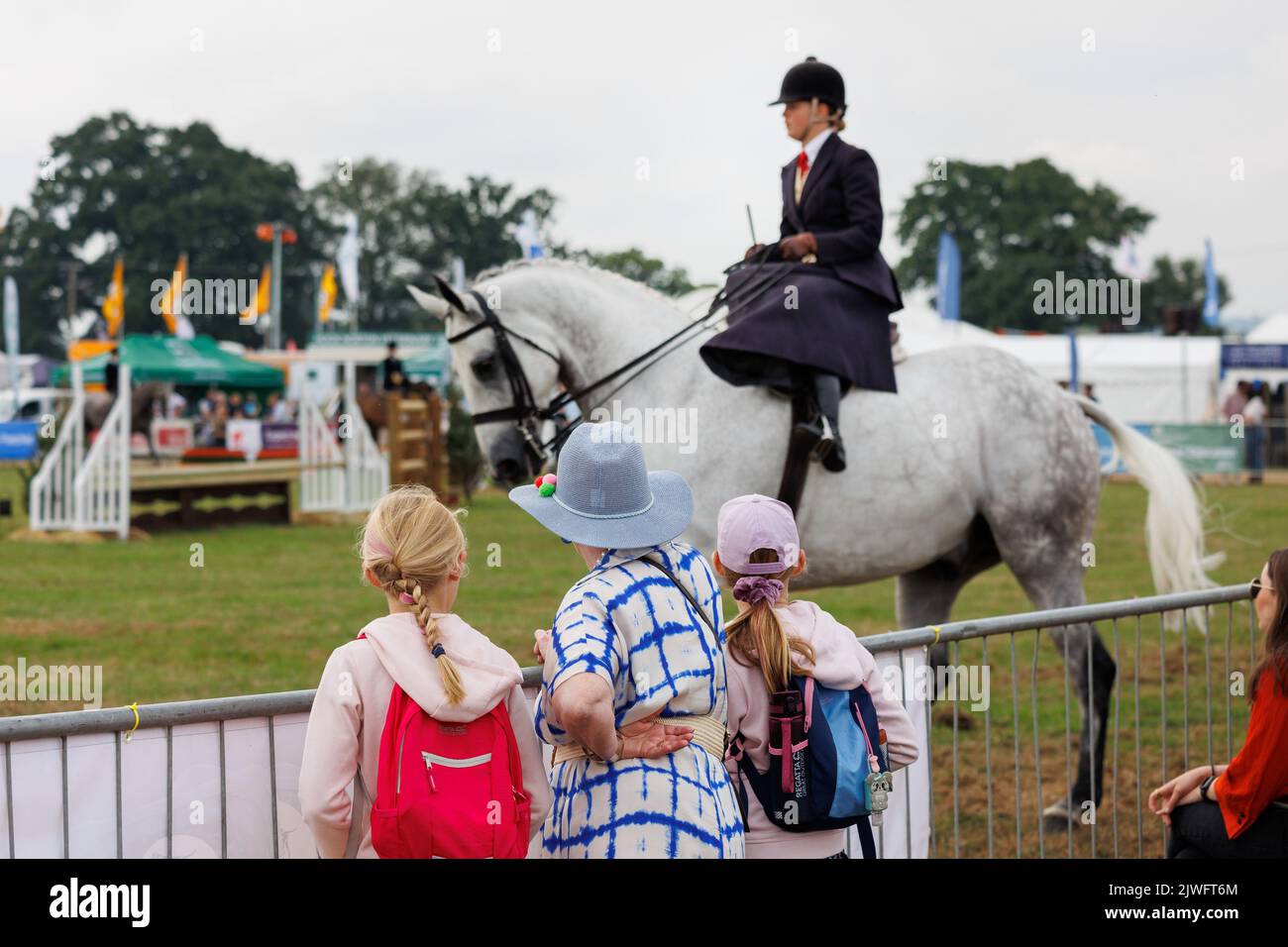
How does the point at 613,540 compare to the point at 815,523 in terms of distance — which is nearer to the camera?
the point at 613,540

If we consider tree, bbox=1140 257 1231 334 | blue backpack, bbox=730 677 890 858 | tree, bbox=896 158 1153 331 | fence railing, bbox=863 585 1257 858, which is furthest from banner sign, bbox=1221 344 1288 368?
tree, bbox=1140 257 1231 334

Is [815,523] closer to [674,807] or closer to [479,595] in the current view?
[674,807]

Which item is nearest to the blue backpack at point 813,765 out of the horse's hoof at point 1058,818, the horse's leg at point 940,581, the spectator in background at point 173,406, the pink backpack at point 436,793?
the pink backpack at point 436,793

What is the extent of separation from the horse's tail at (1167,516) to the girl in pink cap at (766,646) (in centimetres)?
396

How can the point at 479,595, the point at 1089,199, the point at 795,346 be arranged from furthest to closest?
1. the point at 1089,199
2. the point at 479,595
3. the point at 795,346

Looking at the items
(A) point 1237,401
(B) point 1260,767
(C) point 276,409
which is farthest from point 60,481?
(C) point 276,409

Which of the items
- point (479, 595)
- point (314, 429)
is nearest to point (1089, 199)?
point (314, 429)

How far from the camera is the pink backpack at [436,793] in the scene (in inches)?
105

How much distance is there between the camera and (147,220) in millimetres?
82688

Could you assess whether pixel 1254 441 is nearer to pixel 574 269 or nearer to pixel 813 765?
pixel 574 269

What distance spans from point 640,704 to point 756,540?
54cm

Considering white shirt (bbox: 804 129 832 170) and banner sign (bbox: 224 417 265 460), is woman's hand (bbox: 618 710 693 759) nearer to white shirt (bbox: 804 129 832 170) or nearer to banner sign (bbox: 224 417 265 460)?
white shirt (bbox: 804 129 832 170)
